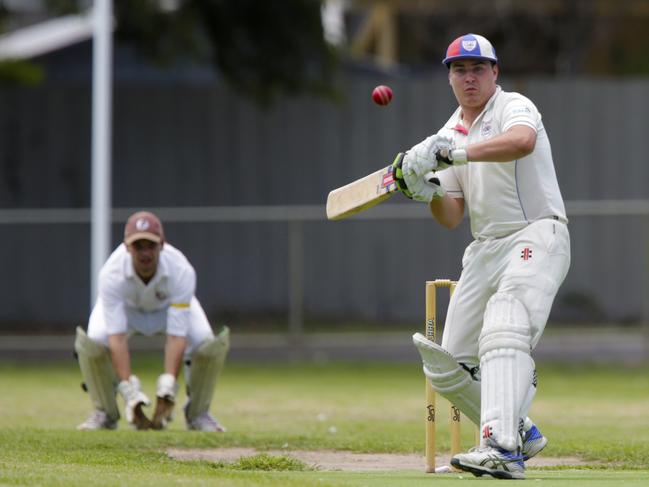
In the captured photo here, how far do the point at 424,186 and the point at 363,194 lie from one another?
0.31m

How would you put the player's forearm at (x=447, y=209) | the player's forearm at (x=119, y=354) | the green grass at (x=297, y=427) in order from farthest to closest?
the player's forearm at (x=119, y=354), the player's forearm at (x=447, y=209), the green grass at (x=297, y=427)

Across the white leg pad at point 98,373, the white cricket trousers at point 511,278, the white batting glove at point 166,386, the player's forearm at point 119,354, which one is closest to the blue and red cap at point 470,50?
the white cricket trousers at point 511,278

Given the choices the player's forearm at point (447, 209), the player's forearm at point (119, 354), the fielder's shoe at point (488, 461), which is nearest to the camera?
the fielder's shoe at point (488, 461)

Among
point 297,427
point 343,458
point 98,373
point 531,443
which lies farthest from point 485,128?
point 98,373

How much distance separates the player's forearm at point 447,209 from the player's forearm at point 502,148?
64 centimetres

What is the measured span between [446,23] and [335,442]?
17518 mm

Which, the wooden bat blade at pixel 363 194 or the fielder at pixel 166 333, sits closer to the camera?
the wooden bat blade at pixel 363 194

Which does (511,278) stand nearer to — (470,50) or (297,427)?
A: (470,50)

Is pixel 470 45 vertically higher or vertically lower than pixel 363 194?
higher

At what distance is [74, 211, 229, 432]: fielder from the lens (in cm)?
1018

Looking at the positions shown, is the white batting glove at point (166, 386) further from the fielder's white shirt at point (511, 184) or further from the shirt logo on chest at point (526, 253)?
the shirt logo on chest at point (526, 253)

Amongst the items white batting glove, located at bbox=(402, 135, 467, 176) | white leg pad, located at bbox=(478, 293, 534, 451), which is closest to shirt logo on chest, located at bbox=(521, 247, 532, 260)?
white leg pad, located at bbox=(478, 293, 534, 451)

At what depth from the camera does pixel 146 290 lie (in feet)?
34.0

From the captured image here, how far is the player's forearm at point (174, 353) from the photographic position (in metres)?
10.2
